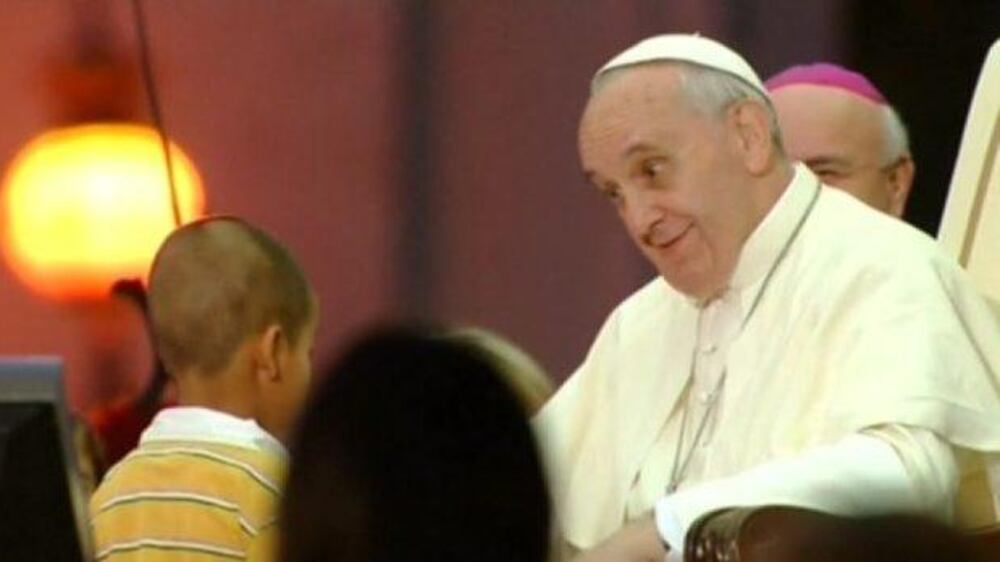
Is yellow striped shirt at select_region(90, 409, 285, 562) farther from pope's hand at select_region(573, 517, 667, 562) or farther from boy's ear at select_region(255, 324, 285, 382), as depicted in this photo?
pope's hand at select_region(573, 517, 667, 562)

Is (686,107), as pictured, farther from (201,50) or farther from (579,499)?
(201,50)

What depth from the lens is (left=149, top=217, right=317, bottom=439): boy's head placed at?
517cm

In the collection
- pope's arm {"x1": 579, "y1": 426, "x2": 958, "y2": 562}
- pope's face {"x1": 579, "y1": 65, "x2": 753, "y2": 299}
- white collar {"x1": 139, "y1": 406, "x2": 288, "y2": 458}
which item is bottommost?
pope's arm {"x1": 579, "y1": 426, "x2": 958, "y2": 562}

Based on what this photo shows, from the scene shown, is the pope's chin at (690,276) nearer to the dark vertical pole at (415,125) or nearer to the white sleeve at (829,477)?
Result: the white sleeve at (829,477)

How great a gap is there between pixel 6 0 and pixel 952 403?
12.1 feet

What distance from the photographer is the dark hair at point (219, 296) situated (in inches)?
204

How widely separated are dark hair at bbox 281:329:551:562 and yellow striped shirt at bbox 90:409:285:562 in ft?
5.98

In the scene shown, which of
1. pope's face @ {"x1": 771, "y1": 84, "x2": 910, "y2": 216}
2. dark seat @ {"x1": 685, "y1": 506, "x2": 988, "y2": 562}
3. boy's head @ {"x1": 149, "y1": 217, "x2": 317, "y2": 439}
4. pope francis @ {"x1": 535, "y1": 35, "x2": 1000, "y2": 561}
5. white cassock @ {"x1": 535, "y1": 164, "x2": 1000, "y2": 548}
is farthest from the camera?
pope's face @ {"x1": 771, "y1": 84, "x2": 910, "y2": 216}

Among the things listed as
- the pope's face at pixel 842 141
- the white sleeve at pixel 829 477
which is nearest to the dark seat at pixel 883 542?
the white sleeve at pixel 829 477

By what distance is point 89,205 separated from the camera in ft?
26.9

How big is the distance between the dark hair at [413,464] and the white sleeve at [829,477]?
5.48 ft

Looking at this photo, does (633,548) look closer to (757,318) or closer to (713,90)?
(757,318)

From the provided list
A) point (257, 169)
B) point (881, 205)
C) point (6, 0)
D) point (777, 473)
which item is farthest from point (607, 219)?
point (777, 473)

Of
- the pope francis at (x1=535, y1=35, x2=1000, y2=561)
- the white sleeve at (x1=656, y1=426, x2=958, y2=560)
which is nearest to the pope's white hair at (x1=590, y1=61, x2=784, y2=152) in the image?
the pope francis at (x1=535, y1=35, x2=1000, y2=561)
